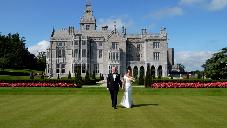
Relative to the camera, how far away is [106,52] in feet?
274

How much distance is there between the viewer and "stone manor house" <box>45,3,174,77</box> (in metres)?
82.2

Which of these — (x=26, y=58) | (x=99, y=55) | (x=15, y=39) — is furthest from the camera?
(x=26, y=58)

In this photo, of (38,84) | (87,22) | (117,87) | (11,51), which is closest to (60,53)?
(87,22)

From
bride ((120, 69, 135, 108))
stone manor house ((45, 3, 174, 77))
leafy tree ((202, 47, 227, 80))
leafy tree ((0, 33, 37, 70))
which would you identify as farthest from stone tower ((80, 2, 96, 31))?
bride ((120, 69, 135, 108))

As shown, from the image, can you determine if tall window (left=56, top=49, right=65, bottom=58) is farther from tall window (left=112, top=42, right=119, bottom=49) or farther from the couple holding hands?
the couple holding hands

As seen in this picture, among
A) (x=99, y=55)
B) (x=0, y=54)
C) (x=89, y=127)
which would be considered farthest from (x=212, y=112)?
(x=0, y=54)

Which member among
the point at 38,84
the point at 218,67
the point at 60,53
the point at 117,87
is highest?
the point at 60,53

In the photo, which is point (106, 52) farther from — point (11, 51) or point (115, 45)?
point (11, 51)

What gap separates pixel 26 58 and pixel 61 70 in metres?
35.9

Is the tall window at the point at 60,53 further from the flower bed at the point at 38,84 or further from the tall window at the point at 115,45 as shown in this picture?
the flower bed at the point at 38,84

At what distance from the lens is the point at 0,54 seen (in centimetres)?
9756

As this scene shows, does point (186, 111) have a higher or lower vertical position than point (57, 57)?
lower

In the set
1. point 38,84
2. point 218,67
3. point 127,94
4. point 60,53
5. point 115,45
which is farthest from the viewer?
point 60,53

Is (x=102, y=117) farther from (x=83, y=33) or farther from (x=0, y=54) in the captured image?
(x=0, y=54)
